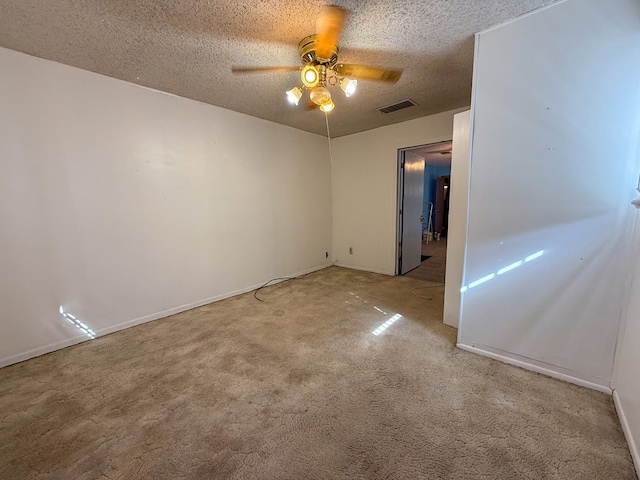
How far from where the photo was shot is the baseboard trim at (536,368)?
64.6 inches

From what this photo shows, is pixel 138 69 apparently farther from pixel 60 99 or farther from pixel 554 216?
pixel 554 216

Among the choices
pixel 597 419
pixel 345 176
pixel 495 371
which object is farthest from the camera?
pixel 345 176

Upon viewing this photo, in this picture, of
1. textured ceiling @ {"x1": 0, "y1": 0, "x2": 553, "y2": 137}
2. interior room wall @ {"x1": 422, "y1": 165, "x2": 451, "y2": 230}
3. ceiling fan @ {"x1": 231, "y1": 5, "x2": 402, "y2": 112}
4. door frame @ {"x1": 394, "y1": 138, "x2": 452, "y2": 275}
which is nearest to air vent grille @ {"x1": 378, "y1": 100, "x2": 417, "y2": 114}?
textured ceiling @ {"x1": 0, "y1": 0, "x2": 553, "y2": 137}

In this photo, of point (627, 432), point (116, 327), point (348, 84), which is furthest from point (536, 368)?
point (116, 327)

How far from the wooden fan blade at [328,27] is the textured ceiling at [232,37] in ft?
0.17

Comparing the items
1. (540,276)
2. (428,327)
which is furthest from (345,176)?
(540,276)

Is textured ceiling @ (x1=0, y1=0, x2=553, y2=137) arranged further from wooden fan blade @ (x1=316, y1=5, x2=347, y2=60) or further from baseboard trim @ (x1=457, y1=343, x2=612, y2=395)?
baseboard trim @ (x1=457, y1=343, x2=612, y2=395)

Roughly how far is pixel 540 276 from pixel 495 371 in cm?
76

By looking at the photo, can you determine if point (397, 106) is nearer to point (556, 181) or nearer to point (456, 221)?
point (456, 221)

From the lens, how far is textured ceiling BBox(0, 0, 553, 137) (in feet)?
5.24

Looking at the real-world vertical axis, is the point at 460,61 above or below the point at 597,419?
above

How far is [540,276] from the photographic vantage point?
70.5 inches

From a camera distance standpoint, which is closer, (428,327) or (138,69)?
(138,69)

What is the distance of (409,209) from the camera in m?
4.45
